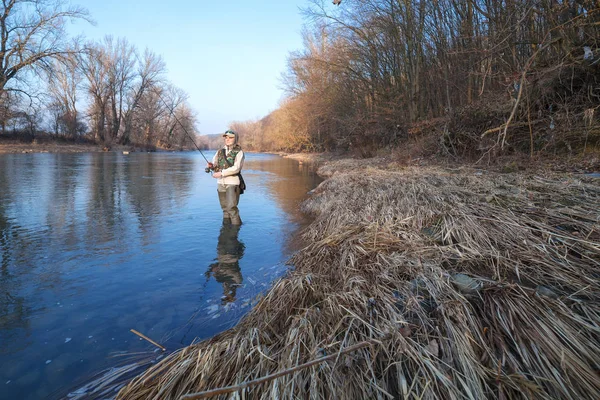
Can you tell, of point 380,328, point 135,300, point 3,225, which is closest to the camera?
point 380,328

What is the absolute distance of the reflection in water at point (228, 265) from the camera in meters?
4.22

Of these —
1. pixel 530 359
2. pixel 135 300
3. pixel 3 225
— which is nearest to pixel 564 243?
pixel 530 359

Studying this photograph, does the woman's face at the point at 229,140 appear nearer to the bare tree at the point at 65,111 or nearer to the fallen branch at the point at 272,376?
the fallen branch at the point at 272,376

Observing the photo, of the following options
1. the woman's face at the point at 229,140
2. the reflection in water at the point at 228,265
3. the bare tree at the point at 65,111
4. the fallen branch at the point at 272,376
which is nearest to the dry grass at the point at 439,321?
the fallen branch at the point at 272,376

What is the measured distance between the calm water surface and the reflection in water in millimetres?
15

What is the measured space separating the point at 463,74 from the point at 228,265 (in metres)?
13.1

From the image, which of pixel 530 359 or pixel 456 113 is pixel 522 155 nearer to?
pixel 456 113

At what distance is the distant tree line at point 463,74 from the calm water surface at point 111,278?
6.01 m

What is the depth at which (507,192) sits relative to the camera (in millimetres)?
4527

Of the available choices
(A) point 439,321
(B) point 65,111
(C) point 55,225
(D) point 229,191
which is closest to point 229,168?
(D) point 229,191

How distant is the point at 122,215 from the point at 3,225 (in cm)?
218

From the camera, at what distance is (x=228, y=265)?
5.03m

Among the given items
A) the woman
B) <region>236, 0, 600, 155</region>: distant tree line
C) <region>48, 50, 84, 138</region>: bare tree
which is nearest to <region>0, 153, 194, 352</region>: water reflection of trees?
the woman

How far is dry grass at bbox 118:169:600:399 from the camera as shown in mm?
1805
